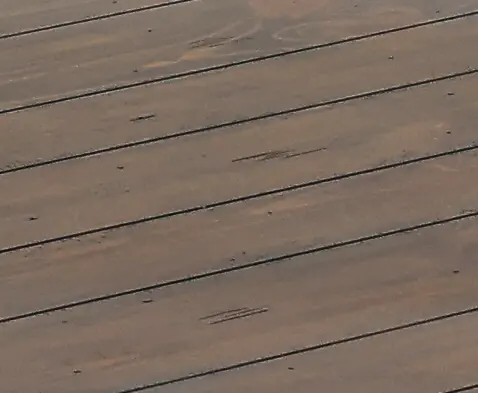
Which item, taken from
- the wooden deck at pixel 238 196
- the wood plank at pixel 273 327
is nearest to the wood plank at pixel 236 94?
the wooden deck at pixel 238 196

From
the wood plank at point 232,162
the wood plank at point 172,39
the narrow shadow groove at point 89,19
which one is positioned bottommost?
the wood plank at point 232,162

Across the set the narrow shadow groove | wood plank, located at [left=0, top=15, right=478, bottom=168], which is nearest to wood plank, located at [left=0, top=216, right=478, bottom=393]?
wood plank, located at [left=0, top=15, right=478, bottom=168]

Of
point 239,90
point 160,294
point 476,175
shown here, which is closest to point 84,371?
point 160,294

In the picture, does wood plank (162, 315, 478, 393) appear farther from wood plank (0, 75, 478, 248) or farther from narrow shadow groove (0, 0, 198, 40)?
narrow shadow groove (0, 0, 198, 40)

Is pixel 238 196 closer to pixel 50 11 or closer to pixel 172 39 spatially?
pixel 172 39

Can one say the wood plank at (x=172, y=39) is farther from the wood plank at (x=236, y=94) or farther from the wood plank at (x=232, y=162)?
the wood plank at (x=232, y=162)
